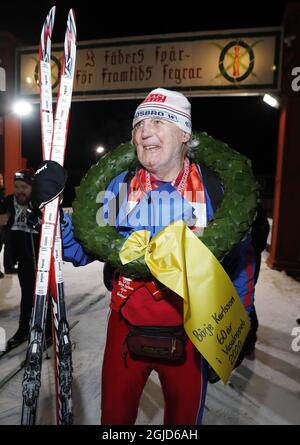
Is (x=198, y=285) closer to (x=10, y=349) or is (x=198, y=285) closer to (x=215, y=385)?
(x=215, y=385)

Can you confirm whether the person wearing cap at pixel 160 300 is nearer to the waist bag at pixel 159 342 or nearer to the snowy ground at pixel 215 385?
the waist bag at pixel 159 342

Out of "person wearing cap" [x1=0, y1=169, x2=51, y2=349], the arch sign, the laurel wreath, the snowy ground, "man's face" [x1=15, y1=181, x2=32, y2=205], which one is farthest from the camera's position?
the arch sign

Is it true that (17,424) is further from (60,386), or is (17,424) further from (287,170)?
(287,170)

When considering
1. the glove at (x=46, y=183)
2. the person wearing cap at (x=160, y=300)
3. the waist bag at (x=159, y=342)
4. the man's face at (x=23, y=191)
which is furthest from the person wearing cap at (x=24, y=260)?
the waist bag at (x=159, y=342)

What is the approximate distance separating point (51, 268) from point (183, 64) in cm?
471

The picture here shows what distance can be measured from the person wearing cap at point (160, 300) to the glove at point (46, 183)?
0.26 metres

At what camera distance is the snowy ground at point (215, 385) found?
8.25 feet

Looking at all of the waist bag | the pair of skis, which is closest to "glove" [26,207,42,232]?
the pair of skis

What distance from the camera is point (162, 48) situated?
5484mm

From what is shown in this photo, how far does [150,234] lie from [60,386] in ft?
3.66

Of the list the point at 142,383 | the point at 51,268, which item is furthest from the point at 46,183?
the point at 142,383

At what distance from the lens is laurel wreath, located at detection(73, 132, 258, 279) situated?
1440 mm

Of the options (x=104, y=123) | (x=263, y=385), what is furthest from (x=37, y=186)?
(x=104, y=123)

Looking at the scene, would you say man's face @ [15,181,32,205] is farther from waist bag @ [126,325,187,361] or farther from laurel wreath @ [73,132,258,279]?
waist bag @ [126,325,187,361]
